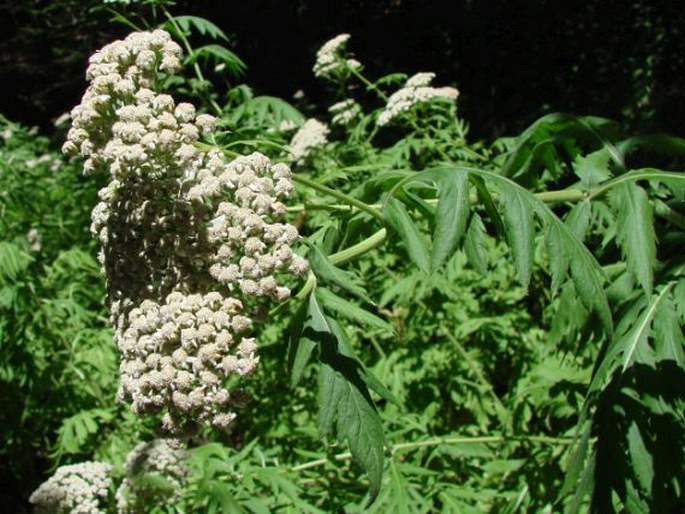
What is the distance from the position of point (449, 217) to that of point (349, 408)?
1.62 ft

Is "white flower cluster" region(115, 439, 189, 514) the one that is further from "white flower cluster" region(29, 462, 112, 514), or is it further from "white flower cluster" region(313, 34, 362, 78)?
"white flower cluster" region(313, 34, 362, 78)

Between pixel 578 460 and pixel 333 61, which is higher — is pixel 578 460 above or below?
below

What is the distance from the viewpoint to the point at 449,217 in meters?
1.78

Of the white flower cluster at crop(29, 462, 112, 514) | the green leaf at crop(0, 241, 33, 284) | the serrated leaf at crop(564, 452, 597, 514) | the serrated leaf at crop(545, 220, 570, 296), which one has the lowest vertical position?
the white flower cluster at crop(29, 462, 112, 514)

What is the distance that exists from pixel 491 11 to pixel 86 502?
10.3 meters

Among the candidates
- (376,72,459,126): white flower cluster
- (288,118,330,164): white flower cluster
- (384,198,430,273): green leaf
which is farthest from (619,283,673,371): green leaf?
(288,118,330,164): white flower cluster

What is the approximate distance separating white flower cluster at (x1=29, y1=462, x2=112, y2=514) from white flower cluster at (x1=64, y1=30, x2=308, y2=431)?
141 cm

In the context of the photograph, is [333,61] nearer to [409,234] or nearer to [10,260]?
[10,260]

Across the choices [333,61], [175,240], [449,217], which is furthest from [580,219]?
[333,61]

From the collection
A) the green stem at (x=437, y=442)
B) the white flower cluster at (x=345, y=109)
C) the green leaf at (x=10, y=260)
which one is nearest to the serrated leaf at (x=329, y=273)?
the green stem at (x=437, y=442)

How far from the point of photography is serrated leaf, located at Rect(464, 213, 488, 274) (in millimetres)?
1827

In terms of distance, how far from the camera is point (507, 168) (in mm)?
2439

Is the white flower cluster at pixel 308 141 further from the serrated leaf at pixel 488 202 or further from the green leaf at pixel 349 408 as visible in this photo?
the green leaf at pixel 349 408

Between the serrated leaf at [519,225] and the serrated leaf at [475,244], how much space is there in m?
0.07
